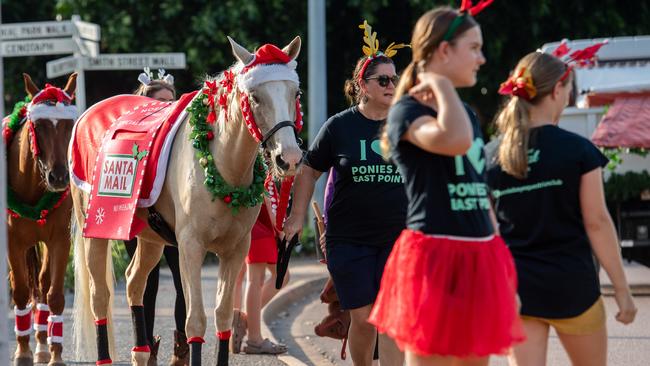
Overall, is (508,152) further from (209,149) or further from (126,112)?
(126,112)

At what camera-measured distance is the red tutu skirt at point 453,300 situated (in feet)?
14.8

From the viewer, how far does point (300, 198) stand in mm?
7238

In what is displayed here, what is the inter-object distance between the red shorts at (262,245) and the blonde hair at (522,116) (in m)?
4.57

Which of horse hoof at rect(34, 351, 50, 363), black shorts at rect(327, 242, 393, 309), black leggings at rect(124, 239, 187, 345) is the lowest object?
horse hoof at rect(34, 351, 50, 363)

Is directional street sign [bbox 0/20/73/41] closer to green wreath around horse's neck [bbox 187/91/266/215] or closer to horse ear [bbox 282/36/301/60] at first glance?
green wreath around horse's neck [bbox 187/91/266/215]

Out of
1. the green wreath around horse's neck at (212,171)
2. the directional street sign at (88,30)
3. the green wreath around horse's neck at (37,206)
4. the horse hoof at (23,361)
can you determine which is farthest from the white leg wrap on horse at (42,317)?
the directional street sign at (88,30)

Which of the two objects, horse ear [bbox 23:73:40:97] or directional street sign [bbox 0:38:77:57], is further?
directional street sign [bbox 0:38:77:57]

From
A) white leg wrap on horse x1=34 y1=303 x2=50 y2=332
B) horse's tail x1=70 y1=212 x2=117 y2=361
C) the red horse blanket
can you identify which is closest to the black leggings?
horse's tail x1=70 y1=212 x2=117 y2=361

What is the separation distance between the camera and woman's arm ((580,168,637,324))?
16.6 feet

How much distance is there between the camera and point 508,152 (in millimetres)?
5121

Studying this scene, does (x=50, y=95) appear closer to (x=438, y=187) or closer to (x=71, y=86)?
(x=71, y=86)

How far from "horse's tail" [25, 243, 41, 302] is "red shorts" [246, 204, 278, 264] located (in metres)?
1.65

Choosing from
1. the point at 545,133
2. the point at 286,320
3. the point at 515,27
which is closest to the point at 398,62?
the point at 515,27

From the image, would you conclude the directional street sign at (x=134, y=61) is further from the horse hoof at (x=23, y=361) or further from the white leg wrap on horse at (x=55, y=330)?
the horse hoof at (x=23, y=361)
